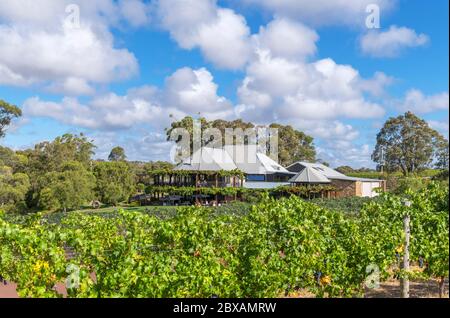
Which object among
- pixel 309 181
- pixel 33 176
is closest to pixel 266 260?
pixel 309 181

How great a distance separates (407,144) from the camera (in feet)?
180

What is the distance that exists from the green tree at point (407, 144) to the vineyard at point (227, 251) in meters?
49.6

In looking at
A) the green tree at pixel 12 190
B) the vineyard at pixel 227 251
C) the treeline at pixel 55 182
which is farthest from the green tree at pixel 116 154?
the vineyard at pixel 227 251

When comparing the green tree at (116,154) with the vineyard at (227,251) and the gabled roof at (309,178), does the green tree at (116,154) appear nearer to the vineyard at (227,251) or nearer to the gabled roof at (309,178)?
the gabled roof at (309,178)

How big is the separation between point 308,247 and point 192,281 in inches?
88.6

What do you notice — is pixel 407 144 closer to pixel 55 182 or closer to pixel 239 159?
pixel 239 159

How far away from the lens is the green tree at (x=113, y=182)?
43531mm

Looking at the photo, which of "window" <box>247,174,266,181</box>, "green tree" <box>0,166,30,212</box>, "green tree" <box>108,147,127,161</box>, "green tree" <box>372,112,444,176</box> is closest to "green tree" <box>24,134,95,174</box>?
"green tree" <box>0,166,30,212</box>

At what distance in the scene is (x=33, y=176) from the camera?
42.8 m

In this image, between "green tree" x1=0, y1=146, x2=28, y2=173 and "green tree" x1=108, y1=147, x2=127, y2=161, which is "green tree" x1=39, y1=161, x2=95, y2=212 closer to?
"green tree" x1=0, y1=146, x2=28, y2=173

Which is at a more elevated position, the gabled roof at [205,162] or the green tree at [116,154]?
the green tree at [116,154]

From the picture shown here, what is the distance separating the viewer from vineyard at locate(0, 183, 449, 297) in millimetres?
5625

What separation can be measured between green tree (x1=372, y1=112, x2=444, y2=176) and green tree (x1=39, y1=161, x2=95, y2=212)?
3740 cm
